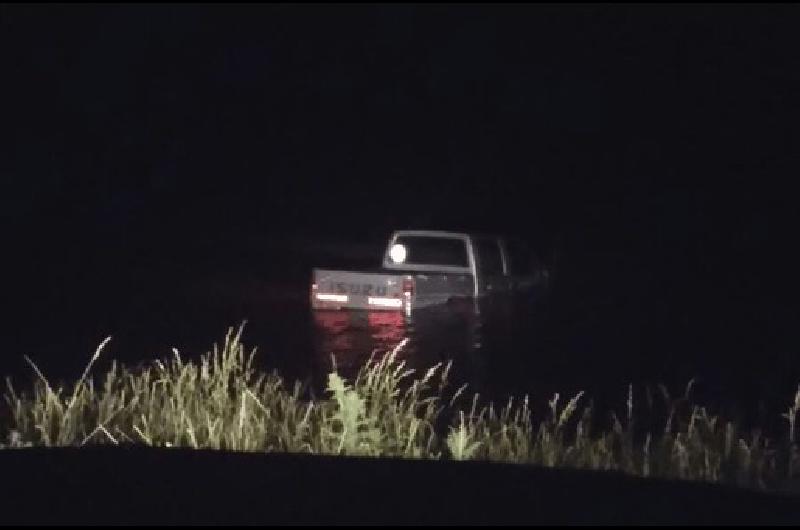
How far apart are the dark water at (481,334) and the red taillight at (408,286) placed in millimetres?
388

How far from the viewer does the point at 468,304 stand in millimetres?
22422

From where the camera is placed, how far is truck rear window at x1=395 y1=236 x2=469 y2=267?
23344mm

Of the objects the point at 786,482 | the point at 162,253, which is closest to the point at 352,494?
the point at 786,482

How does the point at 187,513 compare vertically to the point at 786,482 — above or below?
above

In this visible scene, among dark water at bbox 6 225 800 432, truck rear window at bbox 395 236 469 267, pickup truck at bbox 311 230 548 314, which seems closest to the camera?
dark water at bbox 6 225 800 432

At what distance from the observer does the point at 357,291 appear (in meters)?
22.5

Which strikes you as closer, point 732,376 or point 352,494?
point 352,494

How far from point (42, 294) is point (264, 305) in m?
4.78

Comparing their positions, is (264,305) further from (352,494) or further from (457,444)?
(352,494)

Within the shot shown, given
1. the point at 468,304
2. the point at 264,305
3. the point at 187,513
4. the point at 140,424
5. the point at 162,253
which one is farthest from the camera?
the point at 162,253

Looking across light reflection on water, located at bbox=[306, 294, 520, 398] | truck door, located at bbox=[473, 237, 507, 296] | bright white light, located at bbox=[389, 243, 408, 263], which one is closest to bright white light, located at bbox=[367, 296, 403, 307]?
light reflection on water, located at bbox=[306, 294, 520, 398]

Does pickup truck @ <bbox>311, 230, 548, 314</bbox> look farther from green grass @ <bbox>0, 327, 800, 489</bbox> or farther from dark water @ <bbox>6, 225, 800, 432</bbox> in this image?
green grass @ <bbox>0, 327, 800, 489</bbox>

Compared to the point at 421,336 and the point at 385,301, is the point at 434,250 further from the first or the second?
the point at 421,336

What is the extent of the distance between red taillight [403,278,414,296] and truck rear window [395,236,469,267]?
1.37 metres
